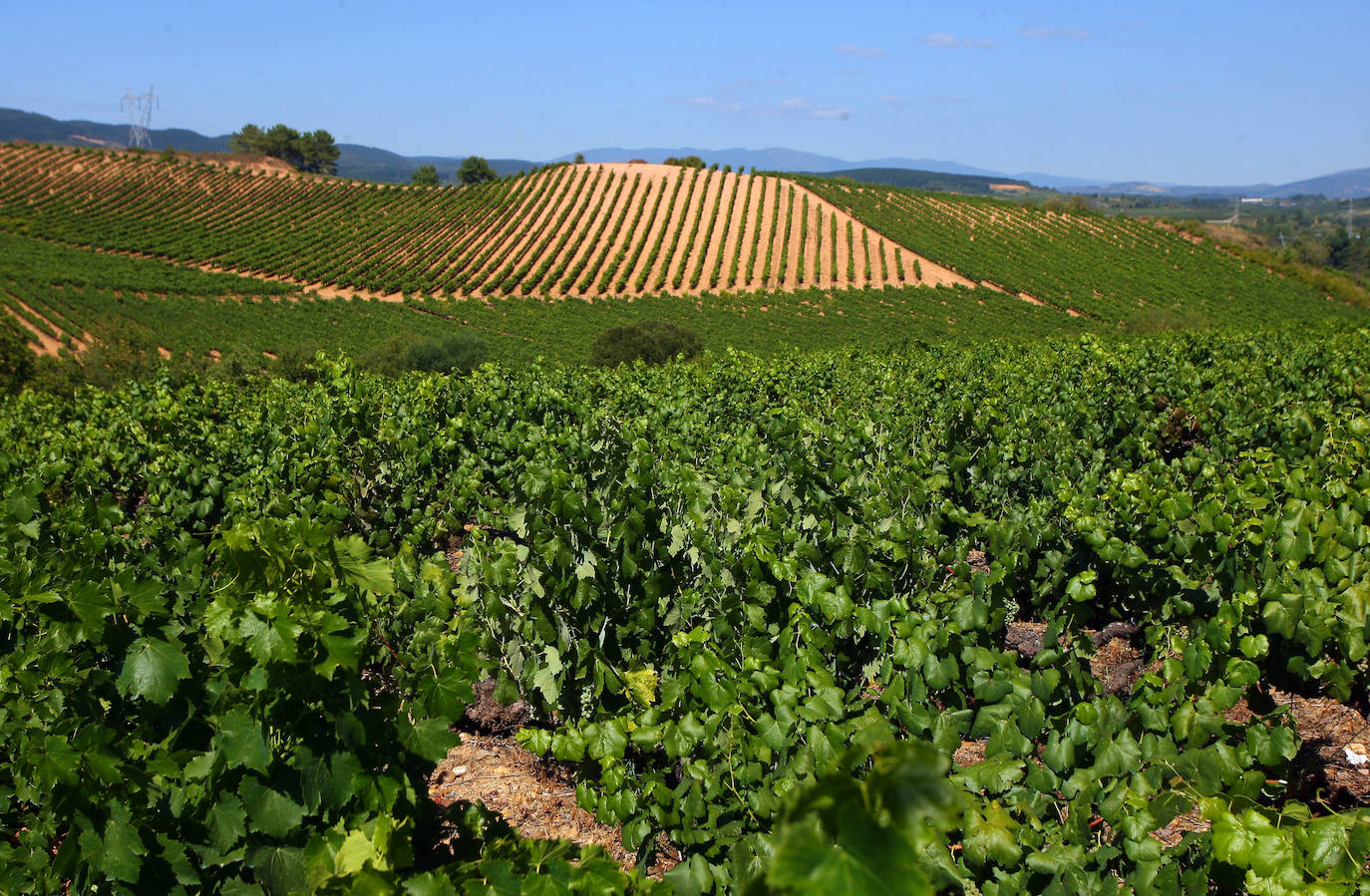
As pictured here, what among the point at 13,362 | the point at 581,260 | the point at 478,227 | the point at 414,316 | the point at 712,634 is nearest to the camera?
the point at 712,634

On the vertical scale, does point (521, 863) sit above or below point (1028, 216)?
below

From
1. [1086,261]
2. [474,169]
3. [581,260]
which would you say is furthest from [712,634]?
[474,169]

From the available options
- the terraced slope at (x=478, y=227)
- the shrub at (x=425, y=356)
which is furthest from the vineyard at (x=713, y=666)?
the terraced slope at (x=478, y=227)

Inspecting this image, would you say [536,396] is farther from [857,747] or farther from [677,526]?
[857,747]

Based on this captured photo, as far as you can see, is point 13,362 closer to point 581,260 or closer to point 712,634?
point 712,634

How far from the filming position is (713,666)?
11.4ft

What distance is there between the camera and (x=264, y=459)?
8.81 metres

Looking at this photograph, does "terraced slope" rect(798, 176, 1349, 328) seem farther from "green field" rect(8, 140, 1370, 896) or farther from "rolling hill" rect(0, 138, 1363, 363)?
"green field" rect(8, 140, 1370, 896)

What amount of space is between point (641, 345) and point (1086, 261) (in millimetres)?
50317

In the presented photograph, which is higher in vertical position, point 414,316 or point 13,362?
point 414,316

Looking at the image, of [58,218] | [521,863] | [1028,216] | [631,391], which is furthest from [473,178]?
[521,863]

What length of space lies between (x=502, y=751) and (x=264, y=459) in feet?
17.5

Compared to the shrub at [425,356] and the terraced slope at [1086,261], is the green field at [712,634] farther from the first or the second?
the terraced slope at [1086,261]

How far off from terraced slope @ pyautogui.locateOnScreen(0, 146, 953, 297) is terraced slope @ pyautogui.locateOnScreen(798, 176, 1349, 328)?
4.21 metres
